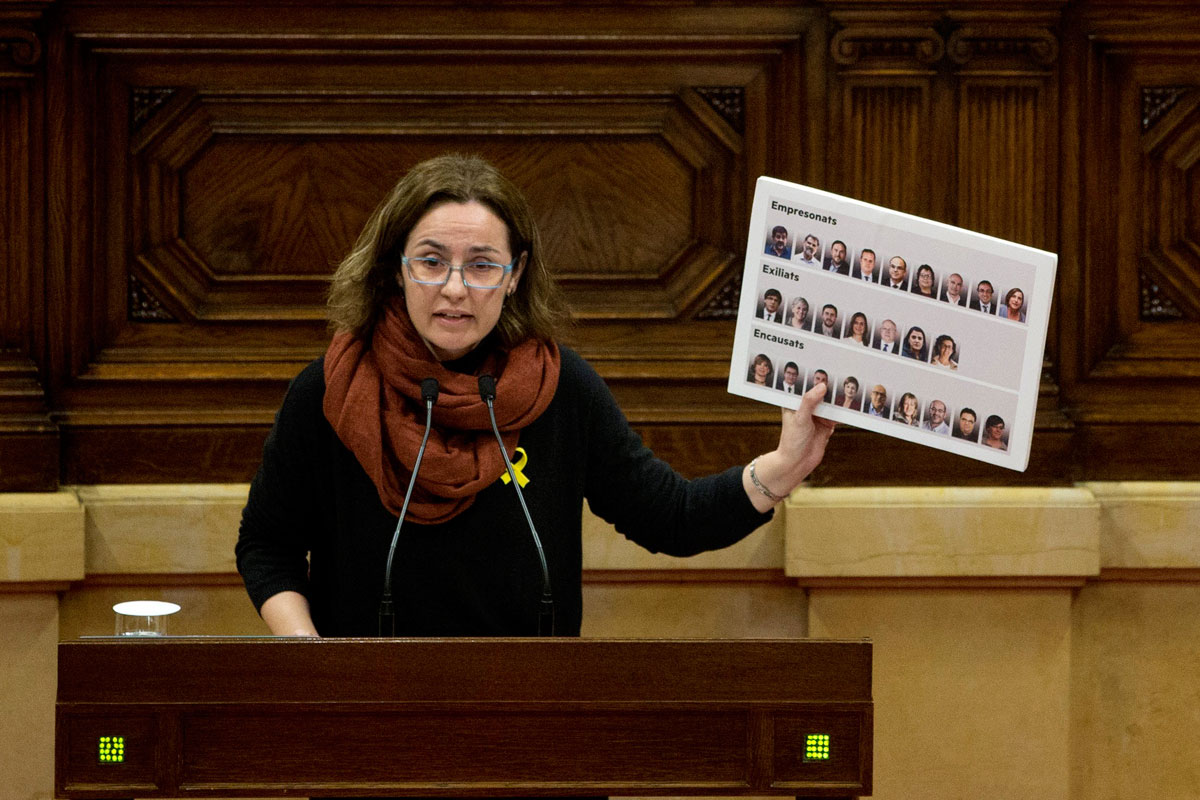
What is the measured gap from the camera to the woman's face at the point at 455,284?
222cm

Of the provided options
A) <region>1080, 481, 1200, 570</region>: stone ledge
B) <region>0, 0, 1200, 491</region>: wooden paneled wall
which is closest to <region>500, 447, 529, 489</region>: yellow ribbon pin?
<region>0, 0, 1200, 491</region>: wooden paneled wall

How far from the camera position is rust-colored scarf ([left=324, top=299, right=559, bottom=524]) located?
218 cm

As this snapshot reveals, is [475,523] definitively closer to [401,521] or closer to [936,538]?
[401,521]

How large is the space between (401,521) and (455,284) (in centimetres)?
38

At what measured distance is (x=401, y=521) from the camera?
6.85 ft

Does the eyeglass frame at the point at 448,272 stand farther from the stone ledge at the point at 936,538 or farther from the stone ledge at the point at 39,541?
the stone ledge at the point at 39,541

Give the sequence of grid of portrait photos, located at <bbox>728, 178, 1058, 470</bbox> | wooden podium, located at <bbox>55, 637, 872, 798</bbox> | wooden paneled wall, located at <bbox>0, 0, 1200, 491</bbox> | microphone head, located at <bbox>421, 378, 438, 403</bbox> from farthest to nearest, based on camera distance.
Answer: wooden paneled wall, located at <bbox>0, 0, 1200, 491</bbox>
microphone head, located at <bbox>421, 378, 438, 403</bbox>
grid of portrait photos, located at <bbox>728, 178, 1058, 470</bbox>
wooden podium, located at <bbox>55, 637, 872, 798</bbox>

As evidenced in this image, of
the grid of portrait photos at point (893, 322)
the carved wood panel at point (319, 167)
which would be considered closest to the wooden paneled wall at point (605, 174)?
the carved wood panel at point (319, 167)

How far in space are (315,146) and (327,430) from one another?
1526mm

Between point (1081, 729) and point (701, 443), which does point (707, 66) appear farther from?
point (1081, 729)

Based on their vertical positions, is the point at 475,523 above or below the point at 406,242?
below

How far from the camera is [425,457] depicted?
2.16 metres

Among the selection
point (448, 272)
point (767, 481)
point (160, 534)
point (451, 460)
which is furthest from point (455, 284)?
point (160, 534)

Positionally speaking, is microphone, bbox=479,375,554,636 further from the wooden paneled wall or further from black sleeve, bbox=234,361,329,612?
the wooden paneled wall
